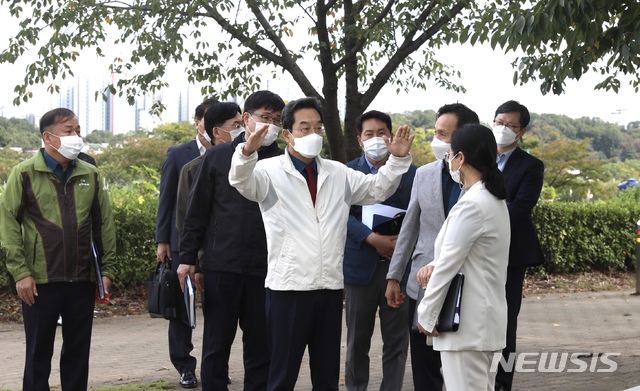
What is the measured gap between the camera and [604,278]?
56.0 feet

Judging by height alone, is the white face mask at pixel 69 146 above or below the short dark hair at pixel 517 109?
below

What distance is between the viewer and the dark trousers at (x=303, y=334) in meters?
5.26

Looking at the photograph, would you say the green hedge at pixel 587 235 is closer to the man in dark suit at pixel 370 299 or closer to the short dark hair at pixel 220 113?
the man in dark suit at pixel 370 299

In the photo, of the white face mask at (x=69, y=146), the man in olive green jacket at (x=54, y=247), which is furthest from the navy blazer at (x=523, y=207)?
the white face mask at (x=69, y=146)

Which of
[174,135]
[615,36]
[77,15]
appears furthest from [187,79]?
[174,135]

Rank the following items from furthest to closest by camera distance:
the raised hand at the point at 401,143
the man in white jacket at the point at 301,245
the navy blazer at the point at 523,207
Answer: the navy blazer at the point at 523,207
the raised hand at the point at 401,143
the man in white jacket at the point at 301,245

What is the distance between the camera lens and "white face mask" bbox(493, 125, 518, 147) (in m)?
6.54

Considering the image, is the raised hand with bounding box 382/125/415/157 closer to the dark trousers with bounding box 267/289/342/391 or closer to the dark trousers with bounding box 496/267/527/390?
the dark trousers with bounding box 267/289/342/391

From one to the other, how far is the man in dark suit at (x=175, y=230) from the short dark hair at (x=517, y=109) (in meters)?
2.33

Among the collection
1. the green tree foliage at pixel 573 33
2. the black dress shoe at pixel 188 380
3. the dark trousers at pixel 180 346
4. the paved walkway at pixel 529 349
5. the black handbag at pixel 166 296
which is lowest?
the paved walkway at pixel 529 349

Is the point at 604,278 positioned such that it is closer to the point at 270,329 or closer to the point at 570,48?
the point at 570,48

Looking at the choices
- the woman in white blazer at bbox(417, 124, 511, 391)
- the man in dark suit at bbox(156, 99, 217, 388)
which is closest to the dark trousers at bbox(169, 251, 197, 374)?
the man in dark suit at bbox(156, 99, 217, 388)

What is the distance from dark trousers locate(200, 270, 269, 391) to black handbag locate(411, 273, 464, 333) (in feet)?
6.00

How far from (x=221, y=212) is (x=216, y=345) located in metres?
0.89
